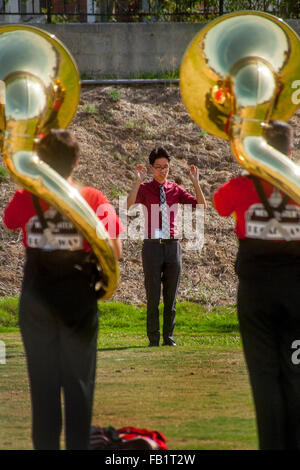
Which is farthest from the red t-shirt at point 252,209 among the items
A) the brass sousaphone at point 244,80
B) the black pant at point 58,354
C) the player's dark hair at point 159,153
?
the player's dark hair at point 159,153

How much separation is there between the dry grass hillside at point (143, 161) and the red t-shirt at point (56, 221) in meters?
6.96

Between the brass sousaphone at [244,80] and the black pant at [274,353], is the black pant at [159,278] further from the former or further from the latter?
the black pant at [274,353]

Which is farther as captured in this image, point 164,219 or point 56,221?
point 164,219

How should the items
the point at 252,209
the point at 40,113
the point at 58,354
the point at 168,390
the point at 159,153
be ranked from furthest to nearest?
the point at 159,153, the point at 168,390, the point at 40,113, the point at 252,209, the point at 58,354

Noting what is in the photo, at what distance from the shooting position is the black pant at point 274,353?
12.9 ft

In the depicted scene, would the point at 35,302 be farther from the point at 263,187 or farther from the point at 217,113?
the point at 217,113

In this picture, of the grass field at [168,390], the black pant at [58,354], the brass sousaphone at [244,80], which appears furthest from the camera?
the grass field at [168,390]

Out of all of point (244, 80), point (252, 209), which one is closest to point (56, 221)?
point (252, 209)

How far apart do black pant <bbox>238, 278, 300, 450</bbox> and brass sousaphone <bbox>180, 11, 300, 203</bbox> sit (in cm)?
60

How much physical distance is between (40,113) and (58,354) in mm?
1330

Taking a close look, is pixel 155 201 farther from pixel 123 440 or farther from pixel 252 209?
pixel 123 440

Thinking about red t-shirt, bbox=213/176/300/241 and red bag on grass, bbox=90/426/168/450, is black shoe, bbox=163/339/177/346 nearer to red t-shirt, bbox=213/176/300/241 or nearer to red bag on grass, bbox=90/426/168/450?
red bag on grass, bbox=90/426/168/450

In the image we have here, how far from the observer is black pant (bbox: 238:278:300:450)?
392 centimetres

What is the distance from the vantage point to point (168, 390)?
20.0ft
